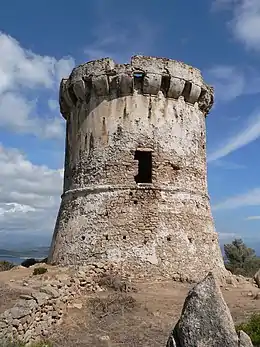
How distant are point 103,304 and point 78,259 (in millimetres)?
3193

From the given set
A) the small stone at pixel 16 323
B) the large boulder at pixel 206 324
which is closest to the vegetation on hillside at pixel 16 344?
the small stone at pixel 16 323

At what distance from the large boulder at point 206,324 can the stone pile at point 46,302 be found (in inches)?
150

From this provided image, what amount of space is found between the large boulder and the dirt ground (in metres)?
3.21

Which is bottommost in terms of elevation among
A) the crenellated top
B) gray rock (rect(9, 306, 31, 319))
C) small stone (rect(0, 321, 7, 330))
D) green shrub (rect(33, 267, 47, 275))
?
small stone (rect(0, 321, 7, 330))

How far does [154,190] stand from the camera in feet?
48.4

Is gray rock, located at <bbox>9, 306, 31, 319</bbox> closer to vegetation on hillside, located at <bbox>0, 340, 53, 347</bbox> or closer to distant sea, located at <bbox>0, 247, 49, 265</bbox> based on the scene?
vegetation on hillside, located at <bbox>0, 340, 53, 347</bbox>

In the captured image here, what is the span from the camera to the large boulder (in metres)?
5.54

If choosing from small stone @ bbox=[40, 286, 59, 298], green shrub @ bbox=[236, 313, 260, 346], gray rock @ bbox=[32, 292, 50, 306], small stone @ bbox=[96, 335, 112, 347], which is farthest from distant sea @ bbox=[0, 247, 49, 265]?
green shrub @ bbox=[236, 313, 260, 346]

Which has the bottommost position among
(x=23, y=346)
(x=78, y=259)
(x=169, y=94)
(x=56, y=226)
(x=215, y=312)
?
(x=23, y=346)

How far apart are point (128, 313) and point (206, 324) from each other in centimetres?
580

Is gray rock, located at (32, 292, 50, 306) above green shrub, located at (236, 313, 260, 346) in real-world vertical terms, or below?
above

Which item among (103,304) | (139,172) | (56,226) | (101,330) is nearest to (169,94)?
(139,172)

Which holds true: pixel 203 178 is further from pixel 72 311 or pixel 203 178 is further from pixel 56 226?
pixel 72 311

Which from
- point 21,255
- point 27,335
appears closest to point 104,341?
point 27,335
